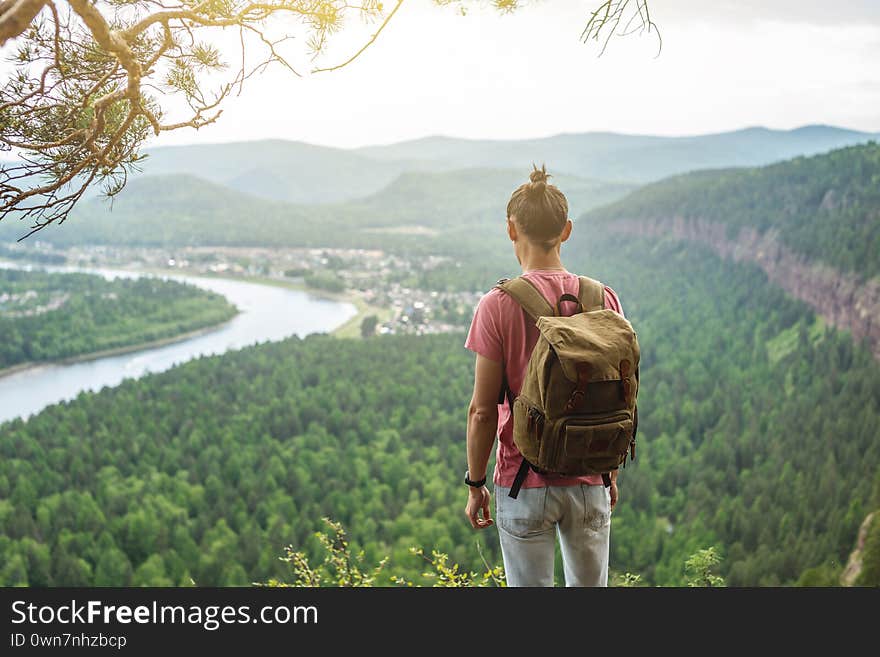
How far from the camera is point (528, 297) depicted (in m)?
1.38

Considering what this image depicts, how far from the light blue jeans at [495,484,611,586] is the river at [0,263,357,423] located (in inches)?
930

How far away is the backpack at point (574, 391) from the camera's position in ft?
4.31

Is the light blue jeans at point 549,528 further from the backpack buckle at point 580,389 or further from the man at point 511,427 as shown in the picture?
the backpack buckle at point 580,389

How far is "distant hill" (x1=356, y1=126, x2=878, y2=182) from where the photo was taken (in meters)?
53.8

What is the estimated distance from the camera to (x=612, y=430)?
1.36m

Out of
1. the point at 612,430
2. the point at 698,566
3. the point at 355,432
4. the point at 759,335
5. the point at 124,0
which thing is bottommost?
the point at 355,432

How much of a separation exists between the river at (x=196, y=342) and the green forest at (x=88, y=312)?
789 mm

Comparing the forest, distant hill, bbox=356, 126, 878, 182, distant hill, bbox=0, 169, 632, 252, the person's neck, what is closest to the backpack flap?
the person's neck

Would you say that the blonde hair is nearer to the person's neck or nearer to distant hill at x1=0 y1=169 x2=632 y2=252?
the person's neck

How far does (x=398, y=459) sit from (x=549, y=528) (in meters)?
16.7
